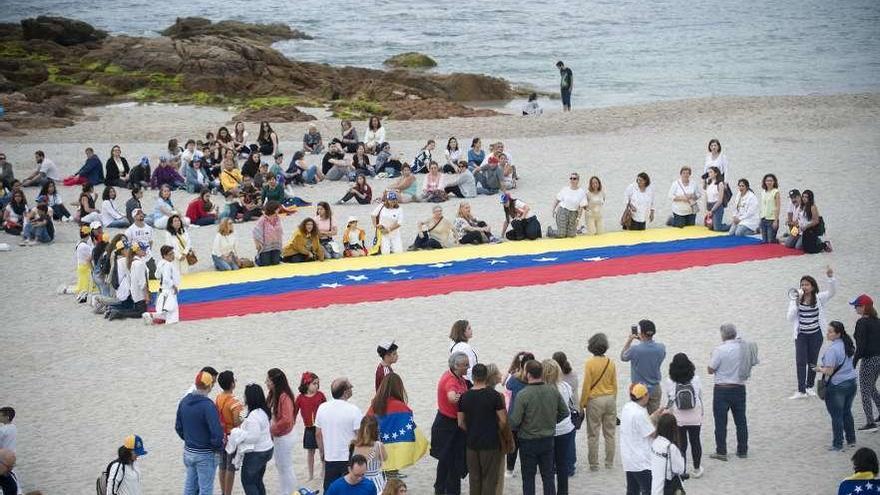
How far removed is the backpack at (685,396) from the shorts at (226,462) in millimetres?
4381

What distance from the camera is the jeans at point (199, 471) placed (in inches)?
490

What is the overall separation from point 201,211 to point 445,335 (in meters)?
8.17

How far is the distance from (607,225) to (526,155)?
6619mm

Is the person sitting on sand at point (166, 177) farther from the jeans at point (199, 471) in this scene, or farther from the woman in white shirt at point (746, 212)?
the jeans at point (199, 471)

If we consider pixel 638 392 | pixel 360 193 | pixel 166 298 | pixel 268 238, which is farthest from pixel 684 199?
pixel 638 392

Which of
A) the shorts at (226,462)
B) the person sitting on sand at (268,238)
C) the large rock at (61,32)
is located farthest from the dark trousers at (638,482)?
the large rock at (61,32)

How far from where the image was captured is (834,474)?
13297mm

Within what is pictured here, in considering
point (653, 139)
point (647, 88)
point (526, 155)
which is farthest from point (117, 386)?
point (647, 88)

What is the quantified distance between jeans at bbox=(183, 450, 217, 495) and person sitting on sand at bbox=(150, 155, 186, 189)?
49.5 ft

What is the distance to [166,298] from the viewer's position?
18.7 metres

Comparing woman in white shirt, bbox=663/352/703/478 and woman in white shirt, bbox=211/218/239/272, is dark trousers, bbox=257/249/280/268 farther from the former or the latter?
woman in white shirt, bbox=663/352/703/478

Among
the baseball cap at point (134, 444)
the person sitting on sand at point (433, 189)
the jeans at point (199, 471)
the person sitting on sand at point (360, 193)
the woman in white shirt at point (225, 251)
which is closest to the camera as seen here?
the baseball cap at point (134, 444)

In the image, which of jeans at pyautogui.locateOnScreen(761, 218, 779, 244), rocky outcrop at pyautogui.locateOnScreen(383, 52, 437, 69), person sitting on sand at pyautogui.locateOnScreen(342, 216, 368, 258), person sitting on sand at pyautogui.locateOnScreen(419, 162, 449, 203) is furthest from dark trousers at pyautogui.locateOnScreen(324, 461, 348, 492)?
rocky outcrop at pyautogui.locateOnScreen(383, 52, 437, 69)

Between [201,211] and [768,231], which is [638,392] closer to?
[768,231]
